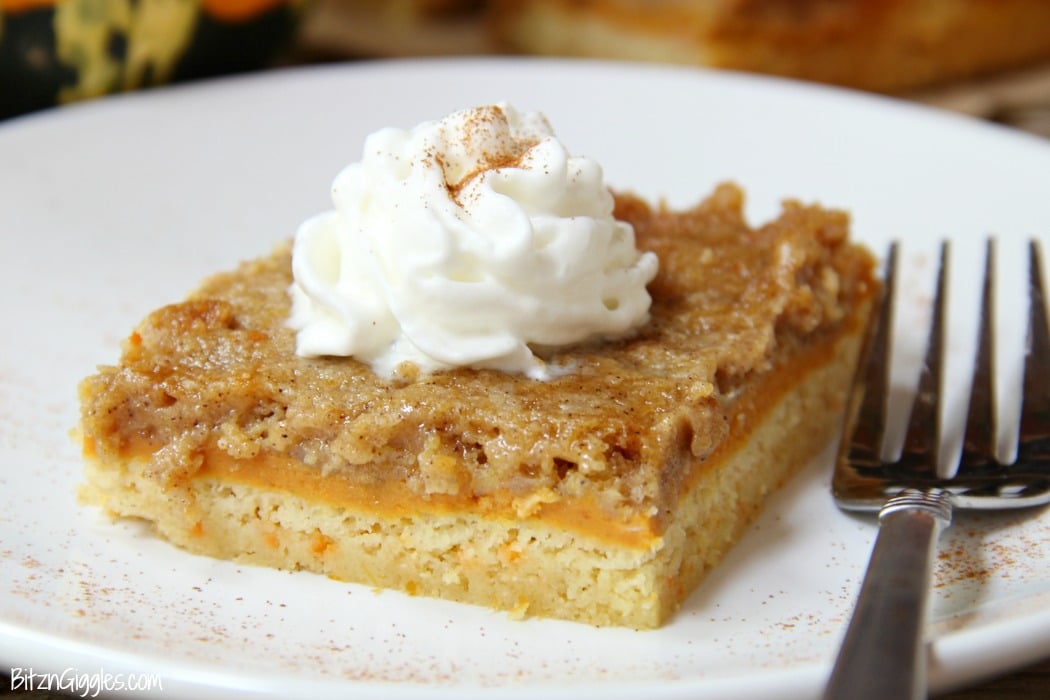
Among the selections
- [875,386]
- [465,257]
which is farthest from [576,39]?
[465,257]

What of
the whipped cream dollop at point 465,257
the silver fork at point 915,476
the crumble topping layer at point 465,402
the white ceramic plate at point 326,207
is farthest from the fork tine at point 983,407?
the whipped cream dollop at point 465,257

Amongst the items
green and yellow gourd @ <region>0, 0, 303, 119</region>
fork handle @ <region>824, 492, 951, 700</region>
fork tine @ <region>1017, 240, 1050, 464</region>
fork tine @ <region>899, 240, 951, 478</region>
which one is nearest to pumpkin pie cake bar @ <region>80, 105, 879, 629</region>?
fork tine @ <region>899, 240, 951, 478</region>

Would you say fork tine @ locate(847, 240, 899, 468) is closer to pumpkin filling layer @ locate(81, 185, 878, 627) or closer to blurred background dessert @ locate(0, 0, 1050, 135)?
pumpkin filling layer @ locate(81, 185, 878, 627)

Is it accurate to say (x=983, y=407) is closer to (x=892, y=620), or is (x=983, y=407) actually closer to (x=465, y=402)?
(x=892, y=620)

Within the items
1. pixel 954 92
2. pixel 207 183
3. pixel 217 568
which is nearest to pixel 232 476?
pixel 217 568

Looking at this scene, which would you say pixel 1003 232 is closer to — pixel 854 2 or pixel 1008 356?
pixel 1008 356

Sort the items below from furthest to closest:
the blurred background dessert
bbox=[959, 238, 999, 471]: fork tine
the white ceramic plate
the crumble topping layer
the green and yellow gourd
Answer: the blurred background dessert < the green and yellow gourd < bbox=[959, 238, 999, 471]: fork tine < the crumble topping layer < the white ceramic plate
